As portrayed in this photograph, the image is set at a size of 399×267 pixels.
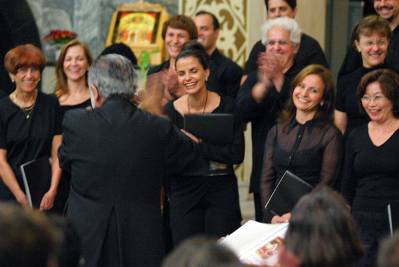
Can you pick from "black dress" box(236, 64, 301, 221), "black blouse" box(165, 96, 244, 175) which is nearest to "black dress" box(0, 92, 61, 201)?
"black blouse" box(165, 96, 244, 175)

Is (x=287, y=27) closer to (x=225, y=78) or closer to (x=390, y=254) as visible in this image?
(x=225, y=78)

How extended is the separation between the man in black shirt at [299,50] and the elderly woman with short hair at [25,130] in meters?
1.42

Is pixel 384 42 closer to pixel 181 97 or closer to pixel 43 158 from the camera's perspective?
pixel 181 97

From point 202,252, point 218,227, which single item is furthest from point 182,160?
point 202,252

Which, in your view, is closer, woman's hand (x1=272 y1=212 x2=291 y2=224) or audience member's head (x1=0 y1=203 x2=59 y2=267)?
audience member's head (x1=0 y1=203 x2=59 y2=267)

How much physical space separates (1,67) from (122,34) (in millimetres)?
1343

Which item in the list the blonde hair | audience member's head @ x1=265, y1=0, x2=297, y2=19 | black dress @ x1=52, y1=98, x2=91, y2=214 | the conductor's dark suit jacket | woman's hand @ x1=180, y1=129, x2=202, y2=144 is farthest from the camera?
audience member's head @ x1=265, y1=0, x2=297, y2=19

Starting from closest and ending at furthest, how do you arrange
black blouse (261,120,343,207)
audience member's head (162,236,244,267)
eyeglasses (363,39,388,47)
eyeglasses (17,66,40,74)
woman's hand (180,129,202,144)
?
1. audience member's head (162,236,244,267)
2. woman's hand (180,129,202,144)
3. black blouse (261,120,343,207)
4. eyeglasses (363,39,388,47)
5. eyeglasses (17,66,40,74)

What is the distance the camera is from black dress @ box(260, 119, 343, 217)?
726cm

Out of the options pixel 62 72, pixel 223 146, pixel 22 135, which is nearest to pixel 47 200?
pixel 22 135

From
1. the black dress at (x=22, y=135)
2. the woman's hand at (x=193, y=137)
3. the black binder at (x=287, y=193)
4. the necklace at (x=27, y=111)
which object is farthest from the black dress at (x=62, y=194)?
the black binder at (x=287, y=193)

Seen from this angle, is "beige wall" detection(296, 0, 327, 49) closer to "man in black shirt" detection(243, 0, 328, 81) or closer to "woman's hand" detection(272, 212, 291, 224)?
"man in black shirt" detection(243, 0, 328, 81)

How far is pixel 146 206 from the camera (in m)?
6.16

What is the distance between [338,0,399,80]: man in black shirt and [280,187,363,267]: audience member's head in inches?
145
